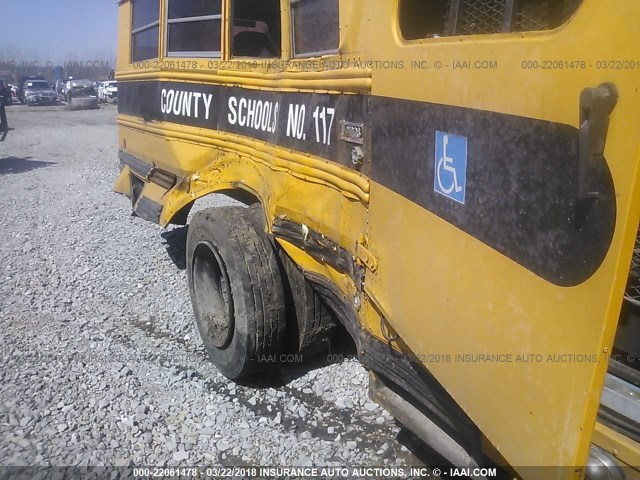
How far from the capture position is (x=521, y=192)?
1.54 meters

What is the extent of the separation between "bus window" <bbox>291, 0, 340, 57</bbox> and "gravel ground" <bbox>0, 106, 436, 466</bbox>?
1914 mm

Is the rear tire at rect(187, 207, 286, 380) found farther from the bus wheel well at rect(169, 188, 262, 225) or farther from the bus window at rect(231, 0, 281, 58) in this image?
the bus window at rect(231, 0, 281, 58)

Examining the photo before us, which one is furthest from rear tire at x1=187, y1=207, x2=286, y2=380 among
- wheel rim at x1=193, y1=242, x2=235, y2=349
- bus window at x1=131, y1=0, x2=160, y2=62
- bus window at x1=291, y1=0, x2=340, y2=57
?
bus window at x1=131, y1=0, x2=160, y2=62

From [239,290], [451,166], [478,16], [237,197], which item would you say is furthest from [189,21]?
[451,166]

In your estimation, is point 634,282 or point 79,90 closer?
point 634,282

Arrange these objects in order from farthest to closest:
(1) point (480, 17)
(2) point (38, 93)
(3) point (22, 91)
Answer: (3) point (22, 91), (2) point (38, 93), (1) point (480, 17)

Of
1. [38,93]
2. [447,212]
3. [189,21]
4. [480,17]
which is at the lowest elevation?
[447,212]

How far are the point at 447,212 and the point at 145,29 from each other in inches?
158

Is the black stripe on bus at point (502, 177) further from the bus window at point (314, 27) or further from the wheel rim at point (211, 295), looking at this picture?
the wheel rim at point (211, 295)

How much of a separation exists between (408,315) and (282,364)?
1.78 meters

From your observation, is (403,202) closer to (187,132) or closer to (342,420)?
(342,420)

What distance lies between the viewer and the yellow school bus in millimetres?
1353

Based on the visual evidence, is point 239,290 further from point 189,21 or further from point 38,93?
point 38,93

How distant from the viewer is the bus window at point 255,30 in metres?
3.32
